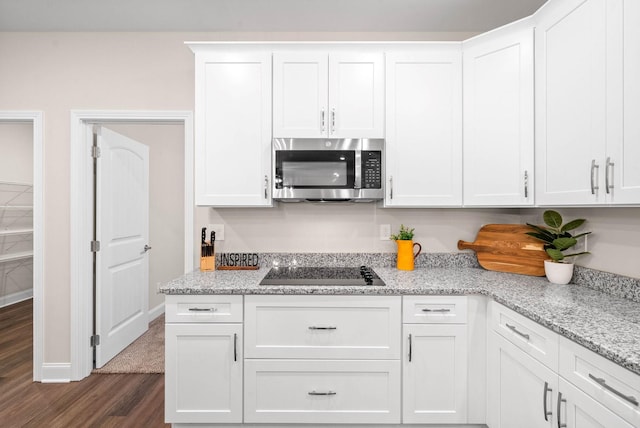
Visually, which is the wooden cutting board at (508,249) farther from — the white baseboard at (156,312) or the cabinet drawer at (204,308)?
the white baseboard at (156,312)

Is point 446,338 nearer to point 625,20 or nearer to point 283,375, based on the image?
point 283,375

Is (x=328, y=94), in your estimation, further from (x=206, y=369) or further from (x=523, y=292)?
(x=206, y=369)

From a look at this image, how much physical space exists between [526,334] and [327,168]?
1.35 m

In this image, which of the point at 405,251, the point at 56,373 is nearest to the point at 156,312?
the point at 56,373

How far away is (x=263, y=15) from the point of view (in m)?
2.29

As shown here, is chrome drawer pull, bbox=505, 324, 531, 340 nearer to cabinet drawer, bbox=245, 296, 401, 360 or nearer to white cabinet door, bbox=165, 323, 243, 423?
cabinet drawer, bbox=245, 296, 401, 360

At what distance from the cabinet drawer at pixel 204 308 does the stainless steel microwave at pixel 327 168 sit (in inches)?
27.4

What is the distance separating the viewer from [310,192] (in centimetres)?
207

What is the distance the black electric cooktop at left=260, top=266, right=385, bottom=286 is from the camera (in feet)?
6.27

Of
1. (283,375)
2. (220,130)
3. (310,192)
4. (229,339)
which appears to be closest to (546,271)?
(310,192)

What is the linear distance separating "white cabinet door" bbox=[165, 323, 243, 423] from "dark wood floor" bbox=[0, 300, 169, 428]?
1.47 ft

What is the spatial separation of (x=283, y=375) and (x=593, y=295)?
5.47 feet

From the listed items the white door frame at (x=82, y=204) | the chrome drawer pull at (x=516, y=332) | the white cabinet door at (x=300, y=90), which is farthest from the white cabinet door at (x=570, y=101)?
the white door frame at (x=82, y=204)

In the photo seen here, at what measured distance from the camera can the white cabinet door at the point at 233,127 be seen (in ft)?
6.93
